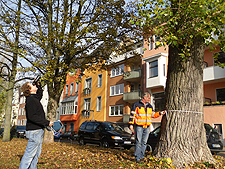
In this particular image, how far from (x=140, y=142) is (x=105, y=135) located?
8274mm

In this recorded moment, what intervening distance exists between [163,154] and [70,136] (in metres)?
23.8

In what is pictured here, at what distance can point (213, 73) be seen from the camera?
2178 cm

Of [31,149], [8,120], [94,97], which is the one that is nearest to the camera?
[31,149]

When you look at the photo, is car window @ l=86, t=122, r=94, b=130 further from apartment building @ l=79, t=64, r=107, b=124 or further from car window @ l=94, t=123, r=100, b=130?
apartment building @ l=79, t=64, r=107, b=124

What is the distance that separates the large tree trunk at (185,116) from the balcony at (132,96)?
903 inches

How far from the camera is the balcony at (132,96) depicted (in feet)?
96.4

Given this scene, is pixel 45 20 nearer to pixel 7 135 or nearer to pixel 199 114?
pixel 7 135

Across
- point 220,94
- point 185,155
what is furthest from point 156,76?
point 185,155

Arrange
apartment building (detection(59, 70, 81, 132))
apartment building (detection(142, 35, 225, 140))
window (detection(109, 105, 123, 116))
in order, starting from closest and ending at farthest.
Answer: apartment building (detection(142, 35, 225, 140)), window (detection(109, 105, 123, 116)), apartment building (detection(59, 70, 81, 132))

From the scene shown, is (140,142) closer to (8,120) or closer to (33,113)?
(33,113)

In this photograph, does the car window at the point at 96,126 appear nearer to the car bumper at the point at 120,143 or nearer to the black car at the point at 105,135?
the black car at the point at 105,135

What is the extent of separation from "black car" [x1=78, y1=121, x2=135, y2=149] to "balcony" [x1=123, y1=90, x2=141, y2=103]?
13593 mm

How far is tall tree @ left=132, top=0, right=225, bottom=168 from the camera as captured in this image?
5.69m

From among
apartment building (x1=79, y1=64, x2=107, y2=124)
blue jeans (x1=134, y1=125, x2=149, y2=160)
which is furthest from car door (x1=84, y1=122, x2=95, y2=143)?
apartment building (x1=79, y1=64, x2=107, y2=124)
